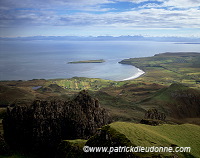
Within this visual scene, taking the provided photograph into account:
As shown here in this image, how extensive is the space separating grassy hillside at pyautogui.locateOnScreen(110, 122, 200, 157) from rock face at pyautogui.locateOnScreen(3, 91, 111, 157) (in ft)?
50.9

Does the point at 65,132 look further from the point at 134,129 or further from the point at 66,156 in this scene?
the point at 134,129

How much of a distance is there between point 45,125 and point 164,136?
24231mm

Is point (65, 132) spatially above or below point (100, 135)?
below

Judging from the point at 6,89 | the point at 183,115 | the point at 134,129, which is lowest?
the point at 183,115

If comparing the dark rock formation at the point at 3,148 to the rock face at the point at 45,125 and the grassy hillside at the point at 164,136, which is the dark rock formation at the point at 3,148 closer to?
the rock face at the point at 45,125

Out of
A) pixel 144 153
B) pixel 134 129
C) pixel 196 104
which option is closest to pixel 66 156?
pixel 134 129

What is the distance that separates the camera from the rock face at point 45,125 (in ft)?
140

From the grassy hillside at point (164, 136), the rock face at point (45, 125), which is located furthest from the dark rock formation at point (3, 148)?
the grassy hillside at point (164, 136)

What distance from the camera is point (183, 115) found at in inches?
3305

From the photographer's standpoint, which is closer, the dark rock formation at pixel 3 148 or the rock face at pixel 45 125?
the dark rock formation at pixel 3 148

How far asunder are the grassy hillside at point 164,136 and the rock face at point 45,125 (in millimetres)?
15514

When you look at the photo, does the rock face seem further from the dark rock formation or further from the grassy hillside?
the grassy hillside

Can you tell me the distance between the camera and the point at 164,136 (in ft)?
104

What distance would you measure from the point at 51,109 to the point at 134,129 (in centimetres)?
2173
